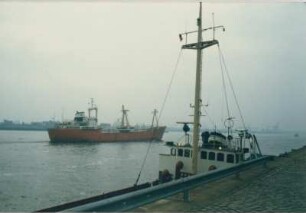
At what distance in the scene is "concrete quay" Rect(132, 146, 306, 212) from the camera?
7.73 metres

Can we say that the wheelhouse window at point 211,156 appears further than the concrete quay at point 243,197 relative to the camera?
Yes

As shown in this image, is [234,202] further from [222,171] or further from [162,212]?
[162,212]

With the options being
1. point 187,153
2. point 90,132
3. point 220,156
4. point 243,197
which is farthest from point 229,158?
point 90,132

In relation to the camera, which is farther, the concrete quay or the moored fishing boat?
the moored fishing boat

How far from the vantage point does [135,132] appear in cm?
11169

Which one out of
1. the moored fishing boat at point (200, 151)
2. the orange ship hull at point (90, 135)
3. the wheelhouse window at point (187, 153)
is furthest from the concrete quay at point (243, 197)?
the orange ship hull at point (90, 135)

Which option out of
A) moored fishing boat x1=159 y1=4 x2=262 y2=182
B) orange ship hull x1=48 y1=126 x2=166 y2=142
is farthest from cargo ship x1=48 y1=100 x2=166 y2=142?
moored fishing boat x1=159 y1=4 x2=262 y2=182

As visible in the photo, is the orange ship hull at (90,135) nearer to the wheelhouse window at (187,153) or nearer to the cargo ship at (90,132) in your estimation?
the cargo ship at (90,132)

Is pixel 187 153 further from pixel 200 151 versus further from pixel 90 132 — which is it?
pixel 90 132

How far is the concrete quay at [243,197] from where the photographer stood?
25.4ft

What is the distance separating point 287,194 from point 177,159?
1062 cm

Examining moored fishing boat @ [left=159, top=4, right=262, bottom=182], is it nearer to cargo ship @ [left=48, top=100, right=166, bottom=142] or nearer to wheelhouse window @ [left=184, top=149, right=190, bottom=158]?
wheelhouse window @ [left=184, top=149, right=190, bottom=158]

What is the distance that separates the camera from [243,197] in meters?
9.16

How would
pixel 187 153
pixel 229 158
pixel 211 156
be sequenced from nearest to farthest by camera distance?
pixel 229 158 → pixel 211 156 → pixel 187 153
